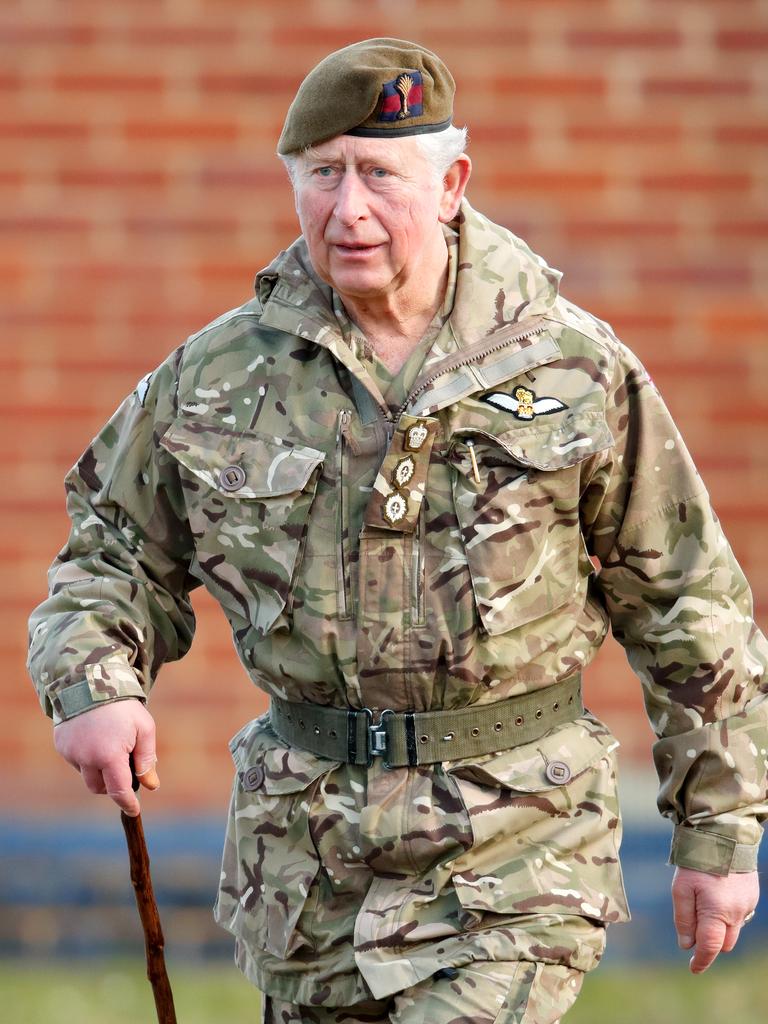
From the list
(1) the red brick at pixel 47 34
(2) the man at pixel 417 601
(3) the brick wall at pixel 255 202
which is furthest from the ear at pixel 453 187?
(1) the red brick at pixel 47 34

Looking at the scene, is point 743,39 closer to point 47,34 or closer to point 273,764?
point 47,34

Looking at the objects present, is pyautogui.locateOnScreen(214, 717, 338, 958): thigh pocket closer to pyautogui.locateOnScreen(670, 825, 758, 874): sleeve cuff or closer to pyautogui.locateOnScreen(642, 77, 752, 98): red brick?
pyautogui.locateOnScreen(670, 825, 758, 874): sleeve cuff

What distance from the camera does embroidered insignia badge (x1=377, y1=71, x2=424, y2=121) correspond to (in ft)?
12.1

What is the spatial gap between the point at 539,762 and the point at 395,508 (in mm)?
515

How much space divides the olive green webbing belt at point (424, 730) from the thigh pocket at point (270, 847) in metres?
0.05

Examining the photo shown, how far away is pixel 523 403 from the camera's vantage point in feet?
12.2

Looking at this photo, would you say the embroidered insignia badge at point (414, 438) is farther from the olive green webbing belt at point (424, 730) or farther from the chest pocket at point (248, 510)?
the olive green webbing belt at point (424, 730)

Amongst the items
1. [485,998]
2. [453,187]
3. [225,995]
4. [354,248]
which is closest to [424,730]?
[485,998]

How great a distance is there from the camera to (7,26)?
6.68 meters

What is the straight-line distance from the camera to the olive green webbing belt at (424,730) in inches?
144


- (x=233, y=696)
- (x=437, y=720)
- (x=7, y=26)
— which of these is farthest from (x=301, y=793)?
(x=7, y=26)

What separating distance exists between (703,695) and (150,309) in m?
3.38

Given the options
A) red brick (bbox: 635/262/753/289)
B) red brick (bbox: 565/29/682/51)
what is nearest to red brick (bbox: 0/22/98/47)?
red brick (bbox: 565/29/682/51)

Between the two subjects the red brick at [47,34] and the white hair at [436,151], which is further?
the red brick at [47,34]
